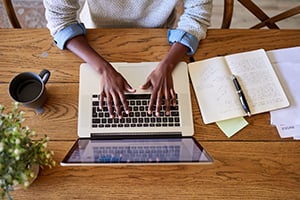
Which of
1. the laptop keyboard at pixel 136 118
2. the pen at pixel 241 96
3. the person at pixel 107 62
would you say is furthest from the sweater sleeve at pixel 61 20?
the pen at pixel 241 96

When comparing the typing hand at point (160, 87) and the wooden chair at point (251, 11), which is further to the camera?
the wooden chair at point (251, 11)

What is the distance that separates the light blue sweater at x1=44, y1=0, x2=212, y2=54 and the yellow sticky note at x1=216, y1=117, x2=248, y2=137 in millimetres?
232

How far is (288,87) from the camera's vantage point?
0.94 meters

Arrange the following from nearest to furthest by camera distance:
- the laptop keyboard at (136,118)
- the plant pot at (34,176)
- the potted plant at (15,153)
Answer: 1. the potted plant at (15,153)
2. the plant pot at (34,176)
3. the laptop keyboard at (136,118)

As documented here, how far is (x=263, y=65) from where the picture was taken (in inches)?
37.8

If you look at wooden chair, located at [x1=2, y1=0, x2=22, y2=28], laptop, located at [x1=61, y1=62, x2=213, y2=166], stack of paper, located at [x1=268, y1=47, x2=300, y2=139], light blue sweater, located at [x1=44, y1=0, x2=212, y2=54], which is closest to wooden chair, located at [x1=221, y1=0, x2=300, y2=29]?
light blue sweater, located at [x1=44, y1=0, x2=212, y2=54]

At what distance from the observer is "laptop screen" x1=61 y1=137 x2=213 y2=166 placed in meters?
0.81

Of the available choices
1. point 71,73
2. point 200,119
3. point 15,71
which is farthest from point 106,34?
point 200,119

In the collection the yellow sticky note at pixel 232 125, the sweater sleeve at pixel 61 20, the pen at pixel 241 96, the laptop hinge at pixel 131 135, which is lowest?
the laptop hinge at pixel 131 135

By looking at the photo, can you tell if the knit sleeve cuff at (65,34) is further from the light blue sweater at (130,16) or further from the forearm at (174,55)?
the forearm at (174,55)

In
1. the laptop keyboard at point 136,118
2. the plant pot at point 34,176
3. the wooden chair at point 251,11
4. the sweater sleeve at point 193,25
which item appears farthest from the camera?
the wooden chair at point 251,11

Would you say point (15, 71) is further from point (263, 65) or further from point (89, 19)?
point (263, 65)

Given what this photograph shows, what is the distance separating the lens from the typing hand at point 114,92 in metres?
0.88

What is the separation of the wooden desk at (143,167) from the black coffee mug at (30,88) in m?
0.03
